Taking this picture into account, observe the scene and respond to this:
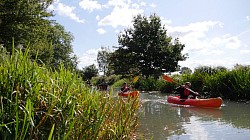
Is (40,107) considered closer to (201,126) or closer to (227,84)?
(201,126)

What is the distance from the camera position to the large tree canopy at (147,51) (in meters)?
35.2

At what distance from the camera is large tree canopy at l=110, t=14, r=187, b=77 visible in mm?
35156

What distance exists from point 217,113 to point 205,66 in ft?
59.9

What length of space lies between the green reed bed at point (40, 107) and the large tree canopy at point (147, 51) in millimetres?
31221

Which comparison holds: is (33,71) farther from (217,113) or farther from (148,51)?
(148,51)

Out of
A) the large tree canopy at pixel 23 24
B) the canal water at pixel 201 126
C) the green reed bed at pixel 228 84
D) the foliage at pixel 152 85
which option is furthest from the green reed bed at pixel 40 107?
the foliage at pixel 152 85

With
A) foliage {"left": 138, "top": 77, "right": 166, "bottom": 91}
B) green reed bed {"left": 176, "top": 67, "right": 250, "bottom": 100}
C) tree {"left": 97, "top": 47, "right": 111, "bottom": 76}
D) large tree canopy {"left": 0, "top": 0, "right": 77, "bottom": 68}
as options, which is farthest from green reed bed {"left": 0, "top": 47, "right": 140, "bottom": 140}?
tree {"left": 97, "top": 47, "right": 111, "bottom": 76}

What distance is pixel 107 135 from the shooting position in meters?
4.13

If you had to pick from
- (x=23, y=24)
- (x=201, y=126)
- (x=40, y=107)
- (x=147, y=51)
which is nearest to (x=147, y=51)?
(x=147, y=51)

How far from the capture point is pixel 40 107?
331cm

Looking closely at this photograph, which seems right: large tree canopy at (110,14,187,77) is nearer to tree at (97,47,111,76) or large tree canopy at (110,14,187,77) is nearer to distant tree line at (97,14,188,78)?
distant tree line at (97,14,188,78)

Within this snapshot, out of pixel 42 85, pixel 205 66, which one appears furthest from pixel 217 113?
pixel 205 66

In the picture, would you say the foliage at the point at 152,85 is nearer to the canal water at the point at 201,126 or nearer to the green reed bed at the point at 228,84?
the green reed bed at the point at 228,84

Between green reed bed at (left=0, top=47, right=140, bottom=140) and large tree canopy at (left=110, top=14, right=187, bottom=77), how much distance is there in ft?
102
